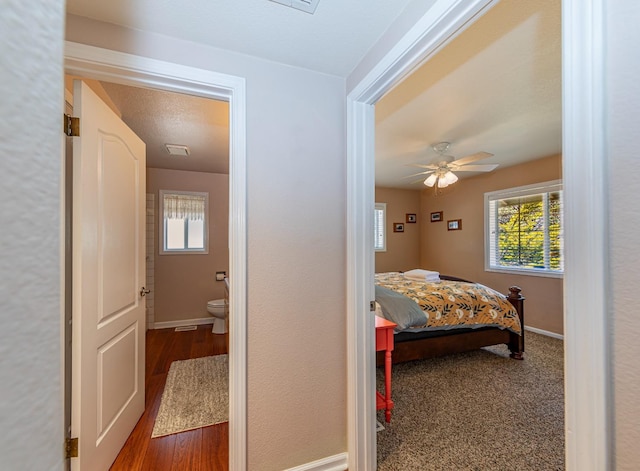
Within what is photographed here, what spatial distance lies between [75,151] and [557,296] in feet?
16.7

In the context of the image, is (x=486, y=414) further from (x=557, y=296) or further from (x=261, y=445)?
(x=557, y=296)

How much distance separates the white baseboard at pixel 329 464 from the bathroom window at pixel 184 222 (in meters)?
3.38

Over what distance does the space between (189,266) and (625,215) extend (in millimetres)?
4466

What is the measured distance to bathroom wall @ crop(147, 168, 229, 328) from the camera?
13.0ft

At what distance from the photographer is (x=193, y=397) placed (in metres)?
2.22

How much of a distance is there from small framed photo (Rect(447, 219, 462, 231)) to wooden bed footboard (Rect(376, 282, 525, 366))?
2097 millimetres

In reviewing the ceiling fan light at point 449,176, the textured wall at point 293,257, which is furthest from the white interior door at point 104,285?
the ceiling fan light at point 449,176

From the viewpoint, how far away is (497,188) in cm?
439

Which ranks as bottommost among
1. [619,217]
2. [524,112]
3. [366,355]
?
[366,355]

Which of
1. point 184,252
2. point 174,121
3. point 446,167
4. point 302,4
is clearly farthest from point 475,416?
point 184,252

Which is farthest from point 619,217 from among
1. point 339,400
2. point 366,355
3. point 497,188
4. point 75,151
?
point 497,188

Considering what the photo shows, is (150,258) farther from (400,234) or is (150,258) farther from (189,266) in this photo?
(400,234)

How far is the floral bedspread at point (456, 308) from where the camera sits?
2.66 metres

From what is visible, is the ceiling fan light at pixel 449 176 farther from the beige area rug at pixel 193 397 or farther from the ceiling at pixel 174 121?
the beige area rug at pixel 193 397
